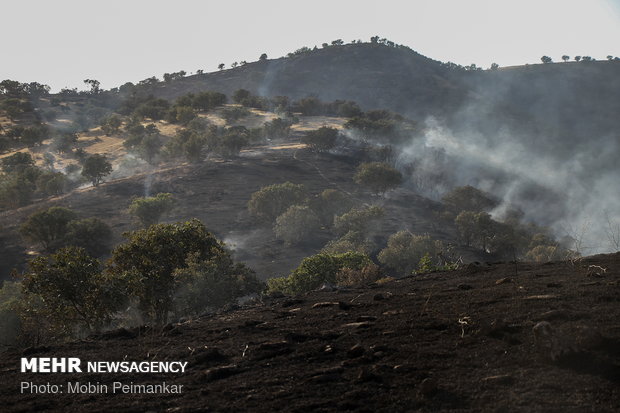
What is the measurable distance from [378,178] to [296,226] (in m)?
24.6

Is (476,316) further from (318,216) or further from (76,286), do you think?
(318,216)

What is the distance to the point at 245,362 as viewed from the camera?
11.9 meters

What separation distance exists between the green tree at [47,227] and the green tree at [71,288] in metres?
43.7

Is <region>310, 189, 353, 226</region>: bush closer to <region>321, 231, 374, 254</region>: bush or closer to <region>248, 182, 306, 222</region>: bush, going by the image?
<region>248, 182, 306, 222</region>: bush

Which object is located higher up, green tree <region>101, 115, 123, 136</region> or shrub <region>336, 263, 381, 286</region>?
green tree <region>101, 115, 123, 136</region>

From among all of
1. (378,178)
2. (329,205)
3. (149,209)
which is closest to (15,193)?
(149,209)

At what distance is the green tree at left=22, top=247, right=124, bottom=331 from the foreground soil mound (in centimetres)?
464

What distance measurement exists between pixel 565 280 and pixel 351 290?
295 inches

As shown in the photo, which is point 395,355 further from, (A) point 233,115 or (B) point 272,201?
(A) point 233,115

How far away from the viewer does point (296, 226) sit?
65.2 metres

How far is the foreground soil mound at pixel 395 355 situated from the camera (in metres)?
8.89

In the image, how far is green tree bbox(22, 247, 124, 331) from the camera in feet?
66.3

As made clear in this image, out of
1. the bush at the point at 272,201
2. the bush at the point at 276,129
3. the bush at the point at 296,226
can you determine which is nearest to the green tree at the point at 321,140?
the bush at the point at 276,129

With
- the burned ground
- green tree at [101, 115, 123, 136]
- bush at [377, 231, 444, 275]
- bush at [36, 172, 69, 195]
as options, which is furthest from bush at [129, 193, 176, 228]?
green tree at [101, 115, 123, 136]
